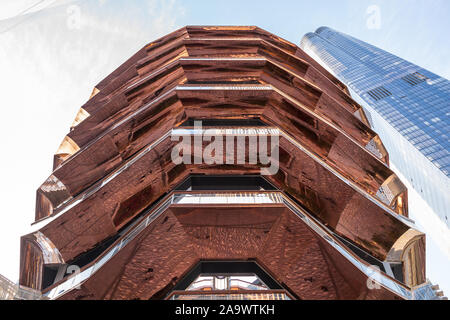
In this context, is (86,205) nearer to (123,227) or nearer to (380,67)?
(123,227)

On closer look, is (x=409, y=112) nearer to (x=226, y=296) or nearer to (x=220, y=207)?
(x=220, y=207)

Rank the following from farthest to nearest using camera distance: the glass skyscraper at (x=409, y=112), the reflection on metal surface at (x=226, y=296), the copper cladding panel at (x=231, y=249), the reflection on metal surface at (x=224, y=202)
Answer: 1. the glass skyscraper at (x=409, y=112)
2. the copper cladding panel at (x=231, y=249)
3. the reflection on metal surface at (x=224, y=202)
4. the reflection on metal surface at (x=226, y=296)

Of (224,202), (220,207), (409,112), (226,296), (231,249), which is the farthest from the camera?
(409,112)

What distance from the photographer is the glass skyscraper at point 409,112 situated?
58822 mm

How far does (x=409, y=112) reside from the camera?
72562 mm

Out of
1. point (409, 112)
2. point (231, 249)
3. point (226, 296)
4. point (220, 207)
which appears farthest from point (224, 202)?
point (409, 112)

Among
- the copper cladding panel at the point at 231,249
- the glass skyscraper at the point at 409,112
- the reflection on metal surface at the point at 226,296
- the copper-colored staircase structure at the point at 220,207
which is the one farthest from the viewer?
the glass skyscraper at the point at 409,112

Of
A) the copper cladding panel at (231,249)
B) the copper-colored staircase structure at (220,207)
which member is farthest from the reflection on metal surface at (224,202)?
the copper cladding panel at (231,249)

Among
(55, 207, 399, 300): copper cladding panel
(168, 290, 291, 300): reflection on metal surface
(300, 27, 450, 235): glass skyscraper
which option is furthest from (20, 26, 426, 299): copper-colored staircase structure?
(300, 27, 450, 235): glass skyscraper

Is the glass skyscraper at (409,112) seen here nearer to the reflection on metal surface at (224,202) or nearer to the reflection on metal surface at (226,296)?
the reflection on metal surface at (224,202)

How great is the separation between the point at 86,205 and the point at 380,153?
12.2m

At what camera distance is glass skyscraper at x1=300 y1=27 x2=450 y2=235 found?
58822 millimetres

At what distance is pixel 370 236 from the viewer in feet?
26.6
